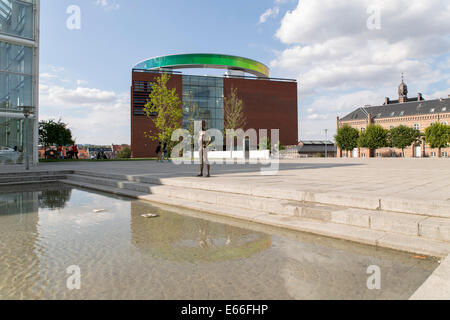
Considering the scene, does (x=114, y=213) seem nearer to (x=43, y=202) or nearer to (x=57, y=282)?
(x=43, y=202)

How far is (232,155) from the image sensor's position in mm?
31719

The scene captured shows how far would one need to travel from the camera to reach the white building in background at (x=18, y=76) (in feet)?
59.5

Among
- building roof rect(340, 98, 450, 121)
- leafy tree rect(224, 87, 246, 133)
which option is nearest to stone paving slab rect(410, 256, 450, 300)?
leafy tree rect(224, 87, 246, 133)

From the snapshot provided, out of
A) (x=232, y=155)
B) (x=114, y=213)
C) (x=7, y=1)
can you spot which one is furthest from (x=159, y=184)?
(x=232, y=155)

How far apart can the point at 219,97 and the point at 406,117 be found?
6409cm

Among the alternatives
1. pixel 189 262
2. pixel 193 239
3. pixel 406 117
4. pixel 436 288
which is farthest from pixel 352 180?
pixel 406 117

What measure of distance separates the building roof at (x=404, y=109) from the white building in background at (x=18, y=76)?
9337 cm

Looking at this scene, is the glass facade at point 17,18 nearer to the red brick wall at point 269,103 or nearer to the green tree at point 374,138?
the red brick wall at point 269,103

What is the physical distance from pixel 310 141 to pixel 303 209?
9255 centimetres

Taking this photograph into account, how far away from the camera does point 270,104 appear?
177 feet

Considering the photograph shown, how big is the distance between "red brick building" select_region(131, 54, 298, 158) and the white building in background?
25.8m

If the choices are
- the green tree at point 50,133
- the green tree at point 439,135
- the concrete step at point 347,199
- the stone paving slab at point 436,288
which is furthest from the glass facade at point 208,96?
the green tree at point 439,135

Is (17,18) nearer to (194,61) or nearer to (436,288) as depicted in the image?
(436,288)

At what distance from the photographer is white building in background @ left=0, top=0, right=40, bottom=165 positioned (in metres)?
18.1
